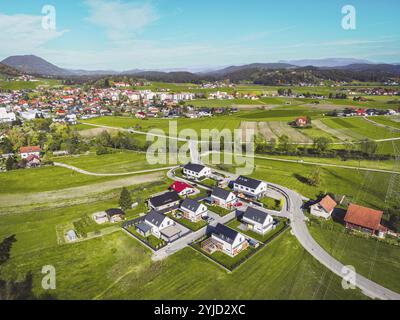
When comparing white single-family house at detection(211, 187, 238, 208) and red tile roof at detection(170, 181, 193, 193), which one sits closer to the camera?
white single-family house at detection(211, 187, 238, 208)

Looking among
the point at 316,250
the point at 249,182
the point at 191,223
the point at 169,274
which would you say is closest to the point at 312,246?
the point at 316,250

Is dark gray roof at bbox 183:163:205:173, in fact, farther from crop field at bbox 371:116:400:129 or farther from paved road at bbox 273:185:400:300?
crop field at bbox 371:116:400:129

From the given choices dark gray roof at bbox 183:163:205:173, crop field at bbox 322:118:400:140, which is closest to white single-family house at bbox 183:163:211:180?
dark gray roof at bbox 183:163:205:173

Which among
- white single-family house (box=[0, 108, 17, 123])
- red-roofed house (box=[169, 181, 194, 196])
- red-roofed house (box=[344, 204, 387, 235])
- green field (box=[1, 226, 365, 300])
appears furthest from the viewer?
white single-family house (box=[0, 108, 17, 123])

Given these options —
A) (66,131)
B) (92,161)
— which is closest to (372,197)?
(92,161)

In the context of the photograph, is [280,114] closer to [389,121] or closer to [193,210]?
[389,121]
